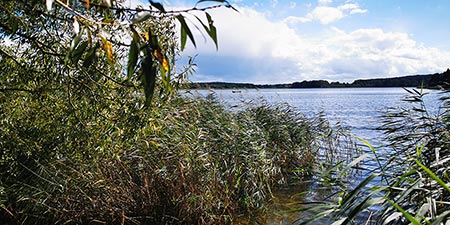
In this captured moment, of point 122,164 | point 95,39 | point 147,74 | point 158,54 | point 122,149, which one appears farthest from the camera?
point 122,164

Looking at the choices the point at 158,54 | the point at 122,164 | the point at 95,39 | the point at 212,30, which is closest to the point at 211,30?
the point at 212,30

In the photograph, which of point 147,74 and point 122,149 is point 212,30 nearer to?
point 147,74

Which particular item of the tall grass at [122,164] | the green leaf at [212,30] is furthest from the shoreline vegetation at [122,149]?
the green leaf at [212,30]

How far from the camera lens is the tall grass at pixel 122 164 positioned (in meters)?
3.94

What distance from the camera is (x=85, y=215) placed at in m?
4.80

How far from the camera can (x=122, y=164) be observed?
5.01 meters

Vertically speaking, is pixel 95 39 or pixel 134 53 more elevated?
pixel 95 39

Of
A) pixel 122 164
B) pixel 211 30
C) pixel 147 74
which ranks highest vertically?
pixel 211 30

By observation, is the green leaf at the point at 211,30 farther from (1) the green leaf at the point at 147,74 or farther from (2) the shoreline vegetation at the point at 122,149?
(2) the shoreline vegetation at the point at 122,149

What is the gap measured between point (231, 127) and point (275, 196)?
1711 mm

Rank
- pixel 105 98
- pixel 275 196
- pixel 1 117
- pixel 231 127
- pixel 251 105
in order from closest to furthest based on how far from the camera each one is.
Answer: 1. pixel 105 98
2. pixel 1 117
3. pixel 231 127
4. pixel 275 196
5. pixel 251 105

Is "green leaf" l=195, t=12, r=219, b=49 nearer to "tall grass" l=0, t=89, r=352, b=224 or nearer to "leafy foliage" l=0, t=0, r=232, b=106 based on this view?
"leafy foliage" l=0, t=0, r=232, b=106

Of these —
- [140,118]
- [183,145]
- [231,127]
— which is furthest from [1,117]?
[231,127]

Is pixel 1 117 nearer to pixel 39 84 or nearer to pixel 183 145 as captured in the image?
pixel 39 84
